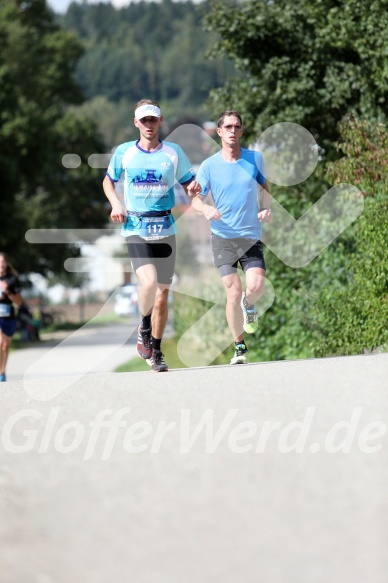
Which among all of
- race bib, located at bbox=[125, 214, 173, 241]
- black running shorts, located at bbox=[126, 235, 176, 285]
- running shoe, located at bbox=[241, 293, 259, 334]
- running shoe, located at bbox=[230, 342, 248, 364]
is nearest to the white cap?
race bib, located at bbox=[125, 214, 173, 241]

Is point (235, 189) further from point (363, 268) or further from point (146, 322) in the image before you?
point (363, 268)

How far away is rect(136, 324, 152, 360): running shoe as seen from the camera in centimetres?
1059

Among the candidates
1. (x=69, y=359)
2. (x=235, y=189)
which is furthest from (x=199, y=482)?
(x=69, y=359)

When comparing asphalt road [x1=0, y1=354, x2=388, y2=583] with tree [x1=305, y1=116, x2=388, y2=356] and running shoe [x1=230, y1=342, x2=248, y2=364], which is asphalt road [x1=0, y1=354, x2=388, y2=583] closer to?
running shoe [x1=230, y1=342, x2=248, y2=364]

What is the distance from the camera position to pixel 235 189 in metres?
10.4

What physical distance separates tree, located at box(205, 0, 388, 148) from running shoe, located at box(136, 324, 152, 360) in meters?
7.20

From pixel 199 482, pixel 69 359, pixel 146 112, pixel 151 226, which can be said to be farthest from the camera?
pixel 69 359

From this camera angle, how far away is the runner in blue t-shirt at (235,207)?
10.4 meters

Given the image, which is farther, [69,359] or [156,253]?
[69,359]

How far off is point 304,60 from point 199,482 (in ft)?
44.9

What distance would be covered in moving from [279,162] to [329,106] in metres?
1.06

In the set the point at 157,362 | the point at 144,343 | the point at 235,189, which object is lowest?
the point at 157,362

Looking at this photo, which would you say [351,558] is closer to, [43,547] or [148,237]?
[43,547]

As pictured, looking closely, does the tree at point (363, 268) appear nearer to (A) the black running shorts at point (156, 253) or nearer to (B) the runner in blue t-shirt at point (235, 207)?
(B) the runner in blue t-shirt at point (235, 207)
